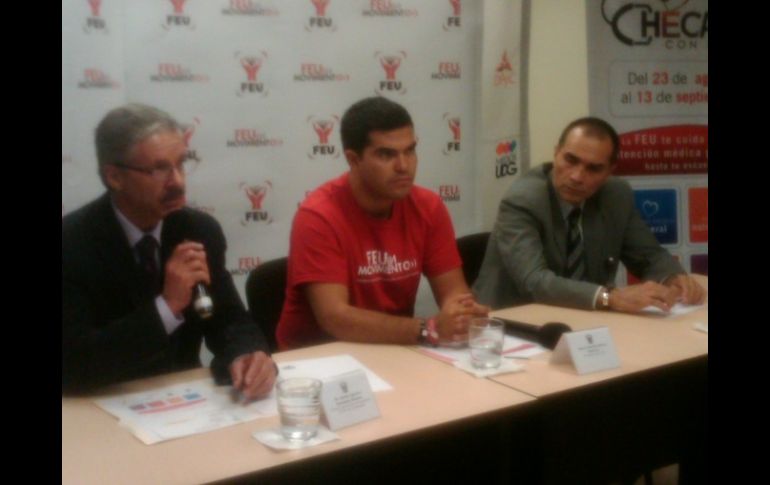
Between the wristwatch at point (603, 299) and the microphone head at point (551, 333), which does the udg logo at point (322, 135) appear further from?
the microphone head at point (551, 333)

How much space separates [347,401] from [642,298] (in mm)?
1246

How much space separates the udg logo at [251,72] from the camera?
10.5ft

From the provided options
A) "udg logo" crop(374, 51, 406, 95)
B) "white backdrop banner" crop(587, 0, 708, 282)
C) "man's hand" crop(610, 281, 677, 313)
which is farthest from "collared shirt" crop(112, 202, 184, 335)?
"white backdrop banner" crop(587, 0, 708, 282)

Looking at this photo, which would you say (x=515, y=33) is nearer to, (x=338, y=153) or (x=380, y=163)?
(x=338, y=153)

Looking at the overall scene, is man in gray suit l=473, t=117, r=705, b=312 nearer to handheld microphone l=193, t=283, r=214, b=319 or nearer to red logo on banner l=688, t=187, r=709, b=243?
red logo on banner l=688, t=187, r=709, b=243

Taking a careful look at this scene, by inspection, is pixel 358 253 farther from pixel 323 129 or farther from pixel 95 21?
pixel 95 21

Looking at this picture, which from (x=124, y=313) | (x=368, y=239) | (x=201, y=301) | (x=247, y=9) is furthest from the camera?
(x=247, y=9)

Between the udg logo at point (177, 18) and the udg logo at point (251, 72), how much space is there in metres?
0.25

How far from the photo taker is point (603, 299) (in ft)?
8.14

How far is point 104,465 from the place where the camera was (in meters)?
1.35

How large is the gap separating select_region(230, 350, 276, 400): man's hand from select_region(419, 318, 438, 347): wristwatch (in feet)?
1.59

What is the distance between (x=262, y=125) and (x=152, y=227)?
4.73 feet

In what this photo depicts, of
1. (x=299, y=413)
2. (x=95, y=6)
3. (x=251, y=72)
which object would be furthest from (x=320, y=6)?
(x=299, y=413)
